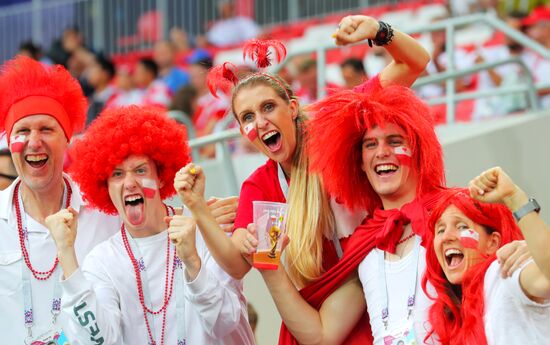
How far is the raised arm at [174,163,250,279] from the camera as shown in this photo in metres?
4.32

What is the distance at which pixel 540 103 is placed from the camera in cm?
881

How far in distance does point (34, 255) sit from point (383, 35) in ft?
5.77

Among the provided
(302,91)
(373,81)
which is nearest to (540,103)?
(302,91)

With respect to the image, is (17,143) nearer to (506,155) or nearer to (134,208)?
(134,208)

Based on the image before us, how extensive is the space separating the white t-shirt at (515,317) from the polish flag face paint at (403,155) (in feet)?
2.46

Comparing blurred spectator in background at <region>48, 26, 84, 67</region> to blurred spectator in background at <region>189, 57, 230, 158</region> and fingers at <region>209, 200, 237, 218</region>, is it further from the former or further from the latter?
fingers at <region>209, 200, 237, 218</region>

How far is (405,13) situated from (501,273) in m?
8.46

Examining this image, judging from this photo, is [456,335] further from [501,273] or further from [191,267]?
[191,267]

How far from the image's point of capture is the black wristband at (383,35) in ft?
15.2

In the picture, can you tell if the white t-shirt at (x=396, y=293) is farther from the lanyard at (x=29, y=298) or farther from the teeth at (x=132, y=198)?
the lanyard at (x=29, y=298)

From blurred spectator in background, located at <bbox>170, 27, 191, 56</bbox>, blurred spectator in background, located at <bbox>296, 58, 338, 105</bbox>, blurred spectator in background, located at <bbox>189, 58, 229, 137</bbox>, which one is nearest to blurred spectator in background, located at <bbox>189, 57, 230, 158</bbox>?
blurred spectator in background, located at <bbox>189, 58, 229, 137</bbox>

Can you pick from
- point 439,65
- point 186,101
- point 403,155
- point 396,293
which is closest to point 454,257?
point 396,293

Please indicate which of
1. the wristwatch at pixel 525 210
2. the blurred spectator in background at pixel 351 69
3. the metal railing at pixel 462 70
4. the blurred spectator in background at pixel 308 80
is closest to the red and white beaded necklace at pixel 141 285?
the wristwatch at pixel 525 210

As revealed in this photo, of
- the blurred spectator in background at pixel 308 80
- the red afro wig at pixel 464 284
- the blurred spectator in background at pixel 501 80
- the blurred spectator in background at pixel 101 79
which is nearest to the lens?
the red afro wig at pixel 464 284
